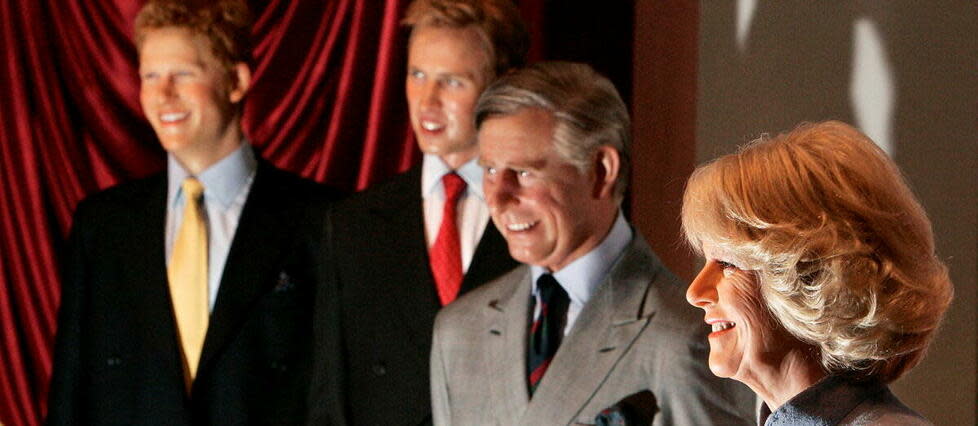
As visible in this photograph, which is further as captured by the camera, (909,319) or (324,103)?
(324,103)

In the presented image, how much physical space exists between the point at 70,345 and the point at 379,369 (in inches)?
31.7

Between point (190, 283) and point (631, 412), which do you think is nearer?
point (631, 412)

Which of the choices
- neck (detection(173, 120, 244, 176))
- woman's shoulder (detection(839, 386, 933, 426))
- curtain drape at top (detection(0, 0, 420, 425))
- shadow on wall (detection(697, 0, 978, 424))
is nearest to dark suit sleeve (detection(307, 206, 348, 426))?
neck (detection(173, 120, 244, 176))

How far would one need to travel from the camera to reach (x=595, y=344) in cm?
286

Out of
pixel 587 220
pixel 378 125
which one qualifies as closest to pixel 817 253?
pixel 587 220

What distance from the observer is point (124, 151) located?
4.40 m

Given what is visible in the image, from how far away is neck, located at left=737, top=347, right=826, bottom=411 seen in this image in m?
2.00

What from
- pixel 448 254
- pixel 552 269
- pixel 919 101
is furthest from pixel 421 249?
pixel 919 101

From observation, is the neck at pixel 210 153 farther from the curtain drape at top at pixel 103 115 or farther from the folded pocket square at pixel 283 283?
the curtain drape at top at pixel 103 115

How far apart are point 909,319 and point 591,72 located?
4.00ft

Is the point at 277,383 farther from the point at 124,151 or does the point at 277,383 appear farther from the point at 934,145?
the point at 934,145

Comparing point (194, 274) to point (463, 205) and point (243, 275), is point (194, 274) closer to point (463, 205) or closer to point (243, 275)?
point (243, 275)

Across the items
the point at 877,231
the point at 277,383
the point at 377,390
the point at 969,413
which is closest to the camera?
the point at 877,231

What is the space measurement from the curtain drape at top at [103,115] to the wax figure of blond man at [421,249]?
955 millimetres
